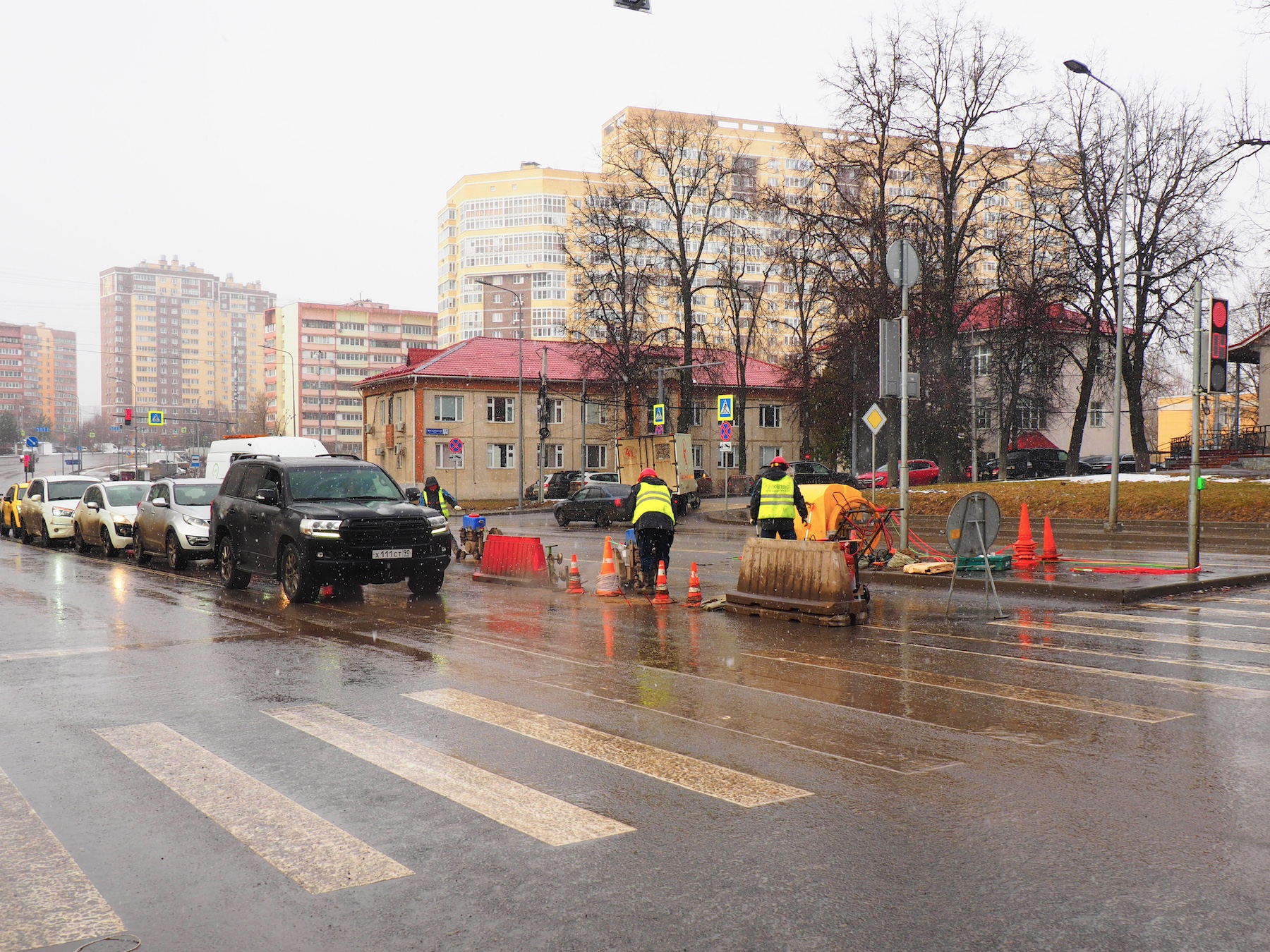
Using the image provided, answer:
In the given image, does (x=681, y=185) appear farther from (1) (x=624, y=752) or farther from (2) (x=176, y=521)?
(1) (x=624, y=752)

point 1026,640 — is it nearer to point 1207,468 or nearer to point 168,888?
point 168,888

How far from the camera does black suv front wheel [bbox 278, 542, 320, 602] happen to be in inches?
532

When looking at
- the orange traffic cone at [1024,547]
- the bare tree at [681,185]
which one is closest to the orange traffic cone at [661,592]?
the orange traffic cone at [1024,547]

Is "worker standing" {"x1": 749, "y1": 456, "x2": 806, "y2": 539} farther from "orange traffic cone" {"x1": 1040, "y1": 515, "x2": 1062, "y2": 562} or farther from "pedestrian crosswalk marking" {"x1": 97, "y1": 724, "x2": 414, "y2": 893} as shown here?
"pedestrian crosswalk marking" {"x1": 97, "y1": 724, "x2": 414, "y2": 893}

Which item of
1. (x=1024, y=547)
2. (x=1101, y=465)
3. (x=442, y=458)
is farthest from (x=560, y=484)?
(x=1024, y=547)

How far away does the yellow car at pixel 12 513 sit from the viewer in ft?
98.0

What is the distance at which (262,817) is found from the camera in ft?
16.4

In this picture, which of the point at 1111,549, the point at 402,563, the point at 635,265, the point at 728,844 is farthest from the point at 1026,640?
the point at 635,265

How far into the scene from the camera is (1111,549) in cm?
2108

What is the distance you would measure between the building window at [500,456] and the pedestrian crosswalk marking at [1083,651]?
5022 centimetres

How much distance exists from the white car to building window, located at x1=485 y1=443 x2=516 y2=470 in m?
36.0

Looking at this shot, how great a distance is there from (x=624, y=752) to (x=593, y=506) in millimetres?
30413

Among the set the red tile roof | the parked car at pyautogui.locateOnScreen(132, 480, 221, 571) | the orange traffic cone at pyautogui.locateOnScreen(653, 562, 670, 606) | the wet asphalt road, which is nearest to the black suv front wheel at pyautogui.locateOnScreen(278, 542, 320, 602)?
the wet asphalt road

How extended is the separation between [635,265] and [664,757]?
162 feet
